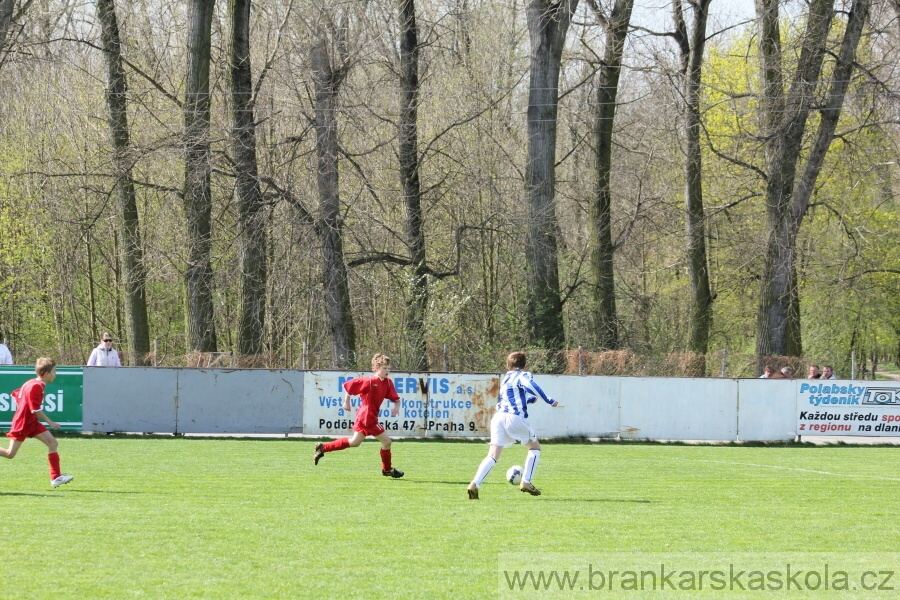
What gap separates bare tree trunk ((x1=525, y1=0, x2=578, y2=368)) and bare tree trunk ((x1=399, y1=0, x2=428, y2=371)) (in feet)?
10.1

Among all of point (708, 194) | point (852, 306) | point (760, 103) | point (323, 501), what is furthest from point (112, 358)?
point (852, 306)

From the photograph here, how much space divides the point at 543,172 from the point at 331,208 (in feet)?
20.2

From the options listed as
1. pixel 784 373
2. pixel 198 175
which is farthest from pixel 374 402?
pixel 198 175

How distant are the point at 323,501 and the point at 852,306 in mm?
36257

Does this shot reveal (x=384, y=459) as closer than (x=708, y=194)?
Yes

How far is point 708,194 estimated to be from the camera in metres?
39.3

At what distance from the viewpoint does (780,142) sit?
2880 cm

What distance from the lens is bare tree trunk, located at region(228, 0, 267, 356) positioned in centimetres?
2700

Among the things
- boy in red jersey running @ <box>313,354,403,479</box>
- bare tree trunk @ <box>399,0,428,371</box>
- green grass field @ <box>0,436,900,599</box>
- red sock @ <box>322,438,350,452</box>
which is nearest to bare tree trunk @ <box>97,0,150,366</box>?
bare tree trunk @ <box>399,0,428,371</box>

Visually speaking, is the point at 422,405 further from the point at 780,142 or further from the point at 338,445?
the point at 780,142

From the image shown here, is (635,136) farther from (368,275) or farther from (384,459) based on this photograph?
(384,459)

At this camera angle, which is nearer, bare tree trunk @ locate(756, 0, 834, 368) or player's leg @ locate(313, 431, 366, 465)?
player's leg @ locate(313, 431, 366, 465)

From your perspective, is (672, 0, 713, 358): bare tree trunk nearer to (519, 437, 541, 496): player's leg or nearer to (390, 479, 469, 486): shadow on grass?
(390, 479, 469, 486): shadow on grass

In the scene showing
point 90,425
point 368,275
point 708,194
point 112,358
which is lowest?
point 90,425
